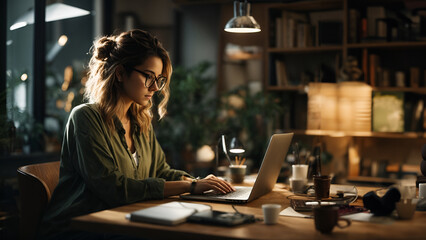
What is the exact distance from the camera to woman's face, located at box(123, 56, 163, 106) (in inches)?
84.9

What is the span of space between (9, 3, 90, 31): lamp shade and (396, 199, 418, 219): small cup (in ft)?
8.42

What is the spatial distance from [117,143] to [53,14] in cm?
182

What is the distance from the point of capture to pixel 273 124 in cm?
450

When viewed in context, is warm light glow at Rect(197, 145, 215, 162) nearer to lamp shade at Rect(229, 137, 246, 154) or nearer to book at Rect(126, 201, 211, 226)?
lamp shade at Rect(229, 137, 246, 154)

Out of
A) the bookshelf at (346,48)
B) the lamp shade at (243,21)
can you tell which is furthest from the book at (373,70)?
the lamp shade at (243,21)


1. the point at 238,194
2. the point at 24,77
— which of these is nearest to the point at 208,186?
the point at 238,194

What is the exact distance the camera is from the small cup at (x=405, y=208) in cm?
159

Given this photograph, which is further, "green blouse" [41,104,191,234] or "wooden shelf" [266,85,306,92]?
"wooden shelf" [266,85,306,92]

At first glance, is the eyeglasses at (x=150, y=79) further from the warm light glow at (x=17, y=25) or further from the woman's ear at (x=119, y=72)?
the warm light glow at (x=17, y=25)

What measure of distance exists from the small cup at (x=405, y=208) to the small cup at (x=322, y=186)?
39 cm

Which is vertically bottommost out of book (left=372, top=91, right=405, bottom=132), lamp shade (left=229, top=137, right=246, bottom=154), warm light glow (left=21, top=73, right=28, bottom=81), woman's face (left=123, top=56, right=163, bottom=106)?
lamp shade (left=229, top=137, right=246, bottom=154)

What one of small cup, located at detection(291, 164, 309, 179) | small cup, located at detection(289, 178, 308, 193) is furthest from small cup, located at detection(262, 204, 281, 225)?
small cup, located at detection(291, 164, 309, 179)

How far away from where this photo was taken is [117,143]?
2121 millimetres

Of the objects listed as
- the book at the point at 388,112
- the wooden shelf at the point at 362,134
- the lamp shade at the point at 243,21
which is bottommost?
the wooden shelf at the point at 362,134
